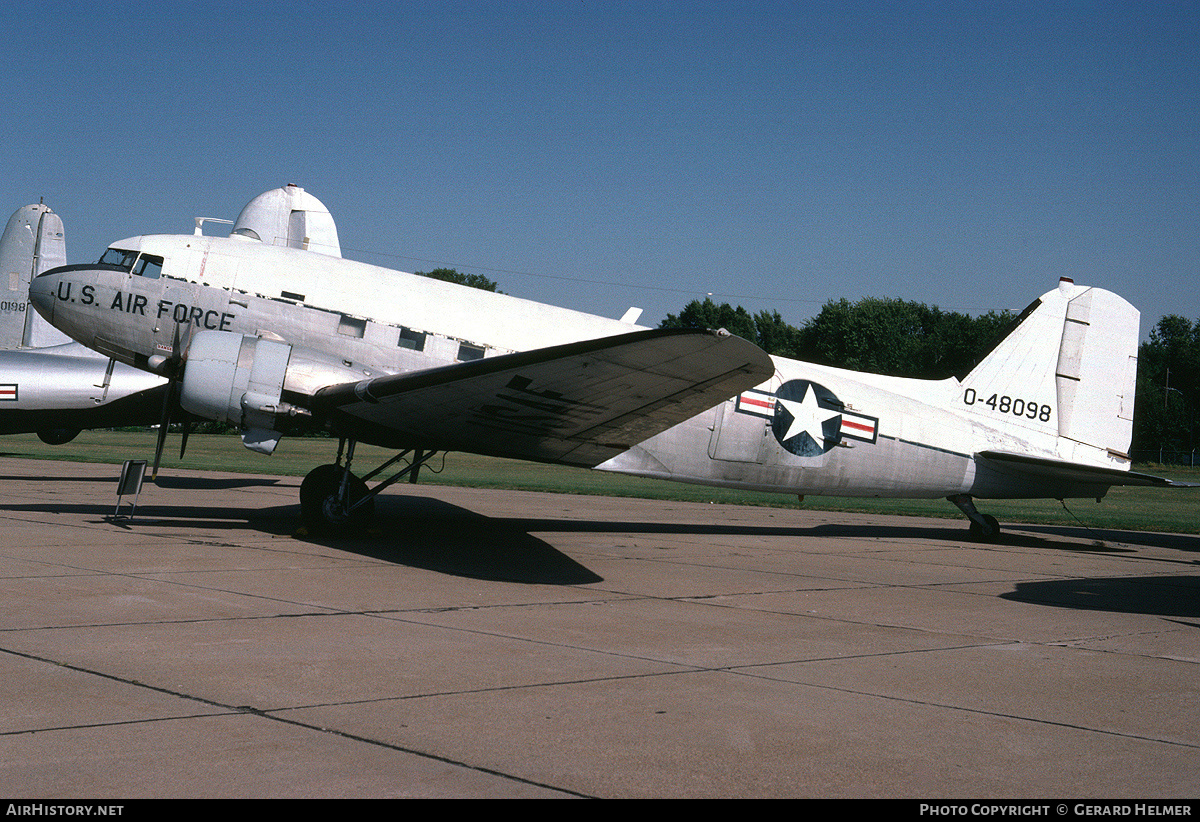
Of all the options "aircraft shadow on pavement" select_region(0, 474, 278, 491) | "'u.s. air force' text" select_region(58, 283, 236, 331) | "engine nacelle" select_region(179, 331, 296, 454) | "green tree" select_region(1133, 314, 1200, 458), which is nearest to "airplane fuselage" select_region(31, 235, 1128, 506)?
"'u.s. air force' text" select_region(58, 283, 236, 331)

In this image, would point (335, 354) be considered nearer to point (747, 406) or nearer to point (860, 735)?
point (747, 406)

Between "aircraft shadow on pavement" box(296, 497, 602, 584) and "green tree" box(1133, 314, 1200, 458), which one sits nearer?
"aircraft shadow on pavement" box(296, 497, 602, 584)

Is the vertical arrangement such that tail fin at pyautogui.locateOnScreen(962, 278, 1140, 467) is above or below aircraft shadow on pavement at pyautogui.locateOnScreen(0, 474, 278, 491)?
above

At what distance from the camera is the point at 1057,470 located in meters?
15.7

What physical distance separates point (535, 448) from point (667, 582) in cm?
330

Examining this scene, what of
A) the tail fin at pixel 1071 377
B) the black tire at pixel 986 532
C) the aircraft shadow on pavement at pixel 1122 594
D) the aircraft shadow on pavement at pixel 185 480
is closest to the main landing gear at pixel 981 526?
the black tire at pixel 986 532

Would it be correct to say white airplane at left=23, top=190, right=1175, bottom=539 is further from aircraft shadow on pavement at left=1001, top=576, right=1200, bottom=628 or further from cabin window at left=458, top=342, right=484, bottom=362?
aircraft shadow on pavement at left=1001, top=576, right=1200, bottom=628

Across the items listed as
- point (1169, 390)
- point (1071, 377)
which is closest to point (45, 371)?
point (1071, 377)

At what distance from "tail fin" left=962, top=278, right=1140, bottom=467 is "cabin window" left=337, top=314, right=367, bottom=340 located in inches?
398

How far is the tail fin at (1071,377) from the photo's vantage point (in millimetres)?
16594

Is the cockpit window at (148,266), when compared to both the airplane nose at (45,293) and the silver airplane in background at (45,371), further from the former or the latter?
the silver airplane in background at (45,371)

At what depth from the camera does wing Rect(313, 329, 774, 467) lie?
29.8 ft

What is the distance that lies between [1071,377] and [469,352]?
1056 cm

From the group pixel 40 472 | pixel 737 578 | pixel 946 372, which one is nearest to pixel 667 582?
pixel 737 578
